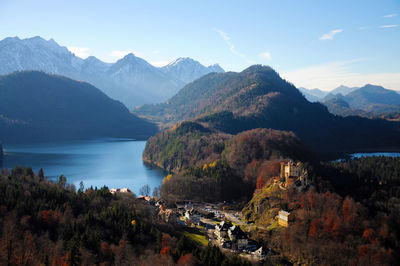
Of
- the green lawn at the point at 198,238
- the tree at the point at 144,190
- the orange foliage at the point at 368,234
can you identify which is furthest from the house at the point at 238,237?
the tree at the point at 144,190

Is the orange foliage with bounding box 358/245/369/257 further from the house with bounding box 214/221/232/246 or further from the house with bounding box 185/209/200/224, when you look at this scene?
the house with bounding box 185/209/200/224

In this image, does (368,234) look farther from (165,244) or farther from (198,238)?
(165,244)

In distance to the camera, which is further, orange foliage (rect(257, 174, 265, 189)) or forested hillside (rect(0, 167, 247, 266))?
orange foliage (rect(257, 174, 265, 189))

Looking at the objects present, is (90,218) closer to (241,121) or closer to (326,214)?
(326,214)

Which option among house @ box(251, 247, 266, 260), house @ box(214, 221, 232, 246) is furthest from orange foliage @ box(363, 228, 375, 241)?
house @ box(214, 221, 232, 246)

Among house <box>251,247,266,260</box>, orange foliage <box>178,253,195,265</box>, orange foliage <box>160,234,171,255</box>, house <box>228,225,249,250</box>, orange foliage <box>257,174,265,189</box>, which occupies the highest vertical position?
orange foliage <box>257,174,265,189</box>

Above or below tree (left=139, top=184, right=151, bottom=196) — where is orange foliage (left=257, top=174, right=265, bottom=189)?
above

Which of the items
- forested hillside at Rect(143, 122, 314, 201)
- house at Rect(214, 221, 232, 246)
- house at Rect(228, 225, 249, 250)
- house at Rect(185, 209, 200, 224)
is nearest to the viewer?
house at Rect(228, 225, 249, 250)

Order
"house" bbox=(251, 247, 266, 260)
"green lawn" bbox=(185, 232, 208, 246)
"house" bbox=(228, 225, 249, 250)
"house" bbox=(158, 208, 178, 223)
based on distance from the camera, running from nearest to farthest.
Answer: "house" bbox=(251, 247, 266, 260), "house" bbox=(228, 225, 249, 250), "green lawn" bbox=(185, 232, 208, 246), "house" bbox=(158, 208, 178, 223)
